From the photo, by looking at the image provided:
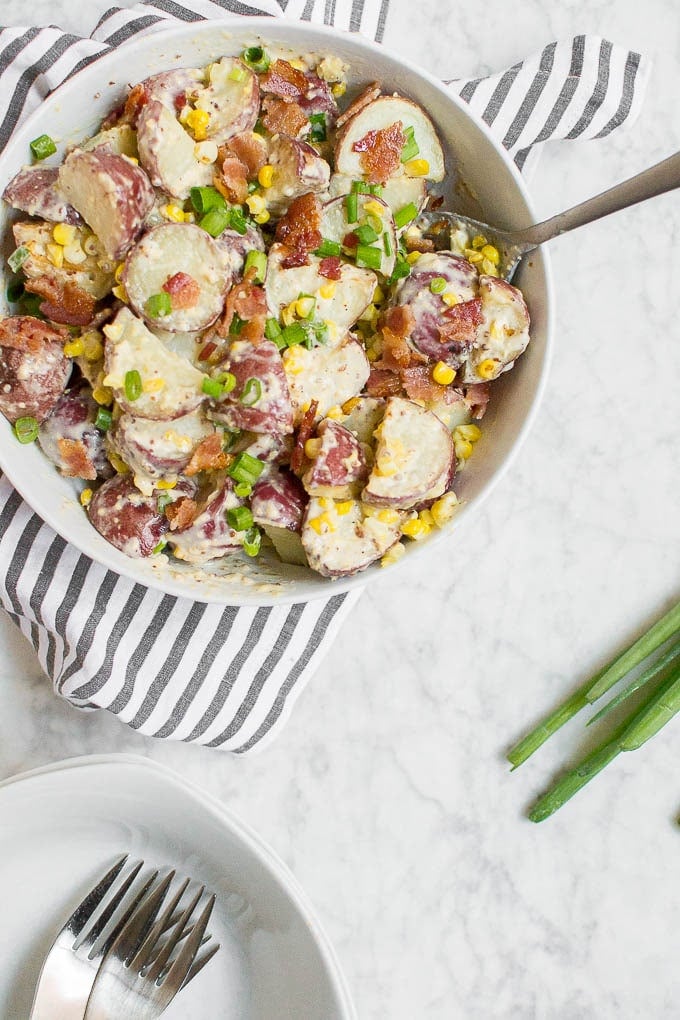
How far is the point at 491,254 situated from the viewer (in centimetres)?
187

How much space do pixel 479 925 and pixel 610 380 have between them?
1.43 meters

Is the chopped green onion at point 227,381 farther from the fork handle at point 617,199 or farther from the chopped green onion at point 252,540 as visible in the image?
the fork handle at point 617,199

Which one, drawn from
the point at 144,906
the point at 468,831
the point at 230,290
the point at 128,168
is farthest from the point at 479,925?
the point at 128,168

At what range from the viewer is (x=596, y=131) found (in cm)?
226

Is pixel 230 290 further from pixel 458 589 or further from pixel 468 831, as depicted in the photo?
pixel 468 831

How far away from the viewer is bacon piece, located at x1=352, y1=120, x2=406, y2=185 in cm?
180

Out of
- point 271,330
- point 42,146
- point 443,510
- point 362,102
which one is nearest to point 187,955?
point 443,510

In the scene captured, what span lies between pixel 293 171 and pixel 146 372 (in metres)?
0.46

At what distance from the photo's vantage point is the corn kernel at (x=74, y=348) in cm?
177

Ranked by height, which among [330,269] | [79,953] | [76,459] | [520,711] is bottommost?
[79,953]

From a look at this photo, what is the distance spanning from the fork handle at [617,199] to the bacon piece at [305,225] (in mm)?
401

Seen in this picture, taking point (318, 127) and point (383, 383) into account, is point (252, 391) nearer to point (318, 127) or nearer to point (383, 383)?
point (383, 383)

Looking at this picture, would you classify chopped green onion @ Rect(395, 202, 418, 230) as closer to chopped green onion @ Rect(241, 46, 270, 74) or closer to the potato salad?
the potato salad

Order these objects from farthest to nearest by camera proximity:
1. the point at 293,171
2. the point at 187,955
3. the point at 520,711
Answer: the point at 520,711
the point at 187,955
the point at 293,171
